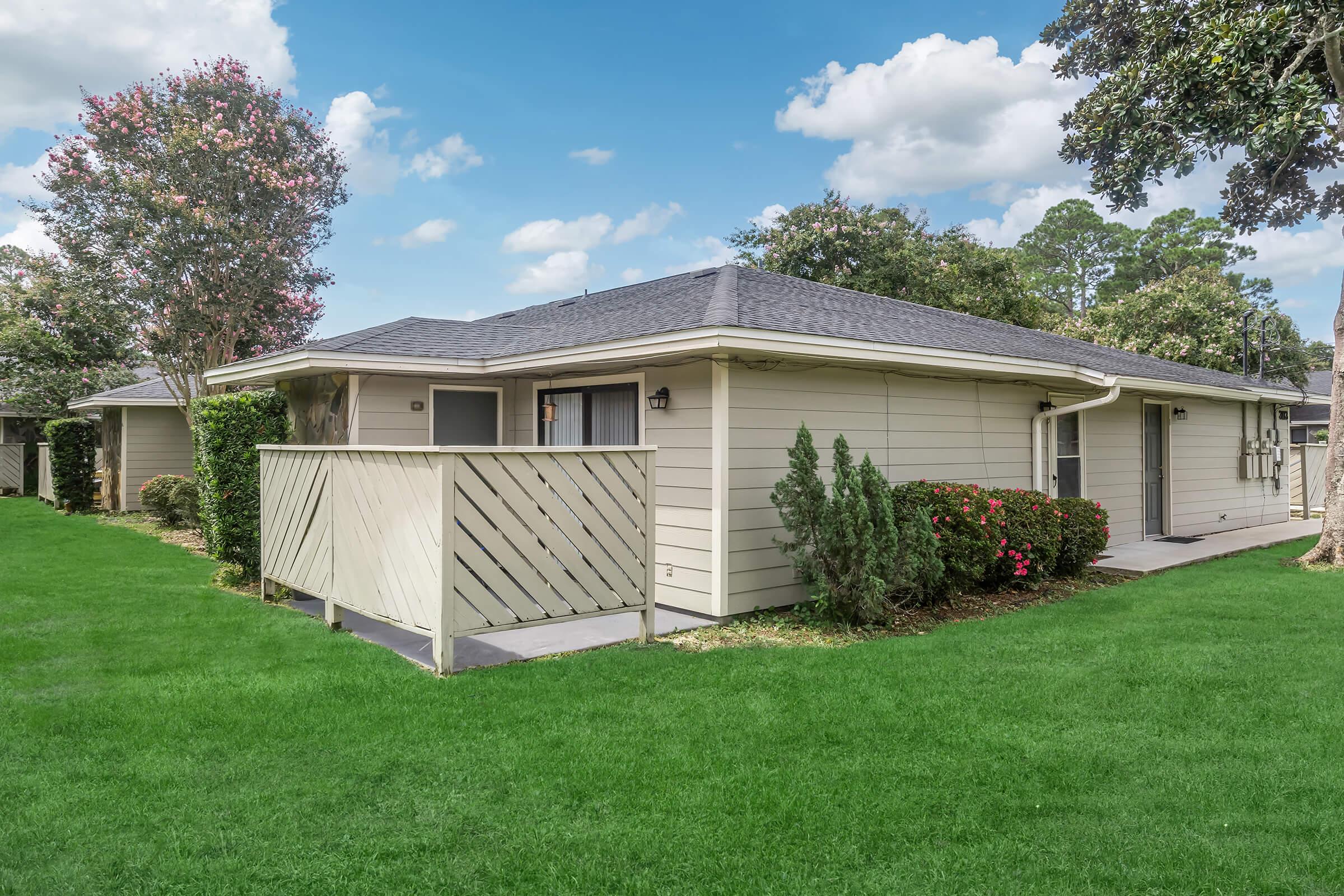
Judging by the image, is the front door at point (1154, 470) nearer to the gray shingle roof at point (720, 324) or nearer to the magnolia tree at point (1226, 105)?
the gray shingle roof at point (720, 324)

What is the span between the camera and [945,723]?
3902mm

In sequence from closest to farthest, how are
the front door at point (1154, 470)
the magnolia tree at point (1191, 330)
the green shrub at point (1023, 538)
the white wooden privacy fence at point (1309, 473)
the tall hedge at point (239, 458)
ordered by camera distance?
the green shrub at point (1023, 538) < the tall hedge at point (239, 458) < the front door at point (1154, 470) < the white wooden privacy fence at point (1309, 473) < the magnolia tree at point (1191, 330)

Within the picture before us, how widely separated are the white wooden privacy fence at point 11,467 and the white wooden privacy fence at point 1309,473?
3032 cm

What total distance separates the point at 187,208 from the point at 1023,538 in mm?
14831

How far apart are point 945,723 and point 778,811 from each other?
1354 mm

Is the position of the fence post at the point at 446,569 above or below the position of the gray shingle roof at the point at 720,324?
below

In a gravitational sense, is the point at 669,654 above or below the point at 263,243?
below

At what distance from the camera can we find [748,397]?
21.3 ft

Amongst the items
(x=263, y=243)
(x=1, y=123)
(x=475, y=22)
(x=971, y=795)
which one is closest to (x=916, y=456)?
(x=971, y=795)

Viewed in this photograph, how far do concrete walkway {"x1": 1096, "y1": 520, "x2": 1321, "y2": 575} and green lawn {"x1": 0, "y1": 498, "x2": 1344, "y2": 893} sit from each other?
3180 mm

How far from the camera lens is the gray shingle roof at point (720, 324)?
22.8 feet

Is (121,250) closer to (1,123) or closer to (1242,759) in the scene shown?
(1,123)

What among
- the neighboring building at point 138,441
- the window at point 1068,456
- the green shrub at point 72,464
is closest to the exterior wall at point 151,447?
the neighboring building at point 138,441

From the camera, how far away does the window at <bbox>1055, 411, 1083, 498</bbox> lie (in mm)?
9812
